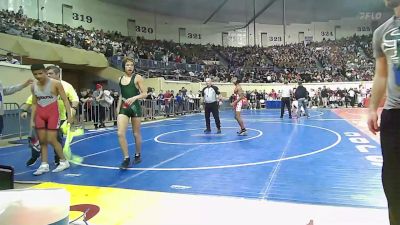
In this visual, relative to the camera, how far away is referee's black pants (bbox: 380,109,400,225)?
1988 mm

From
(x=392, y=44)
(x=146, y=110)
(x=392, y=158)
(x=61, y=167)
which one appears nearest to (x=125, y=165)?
(x=61, y=167)

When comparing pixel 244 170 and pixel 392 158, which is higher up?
pixel 392 158

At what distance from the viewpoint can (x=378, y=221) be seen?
2777 millimetres

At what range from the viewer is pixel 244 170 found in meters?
4.95

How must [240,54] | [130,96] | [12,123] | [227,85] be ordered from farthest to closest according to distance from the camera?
[240,54]
[227,85]
[12,123]
[130,96]

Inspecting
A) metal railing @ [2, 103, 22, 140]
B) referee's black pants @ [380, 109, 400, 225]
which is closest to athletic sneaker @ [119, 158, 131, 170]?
referee's black pants @ [380, 109, 400, 225]

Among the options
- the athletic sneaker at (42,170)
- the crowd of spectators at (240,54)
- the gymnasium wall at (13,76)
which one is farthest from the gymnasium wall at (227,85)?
the athletic sneaker at (42,170)

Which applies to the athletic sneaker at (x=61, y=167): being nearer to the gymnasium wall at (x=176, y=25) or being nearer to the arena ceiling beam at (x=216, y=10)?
the gymnasium wall at (x=176, y=25)

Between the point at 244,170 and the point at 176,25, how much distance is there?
36.1 metres

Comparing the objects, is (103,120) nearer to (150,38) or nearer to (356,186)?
(356,186)

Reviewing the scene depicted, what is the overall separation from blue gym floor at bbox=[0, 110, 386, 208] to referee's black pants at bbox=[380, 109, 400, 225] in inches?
51.4

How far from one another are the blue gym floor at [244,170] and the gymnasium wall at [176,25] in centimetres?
2144

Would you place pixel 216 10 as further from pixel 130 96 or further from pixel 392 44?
pixel 392 44

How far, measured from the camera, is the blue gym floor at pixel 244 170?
377 cm
